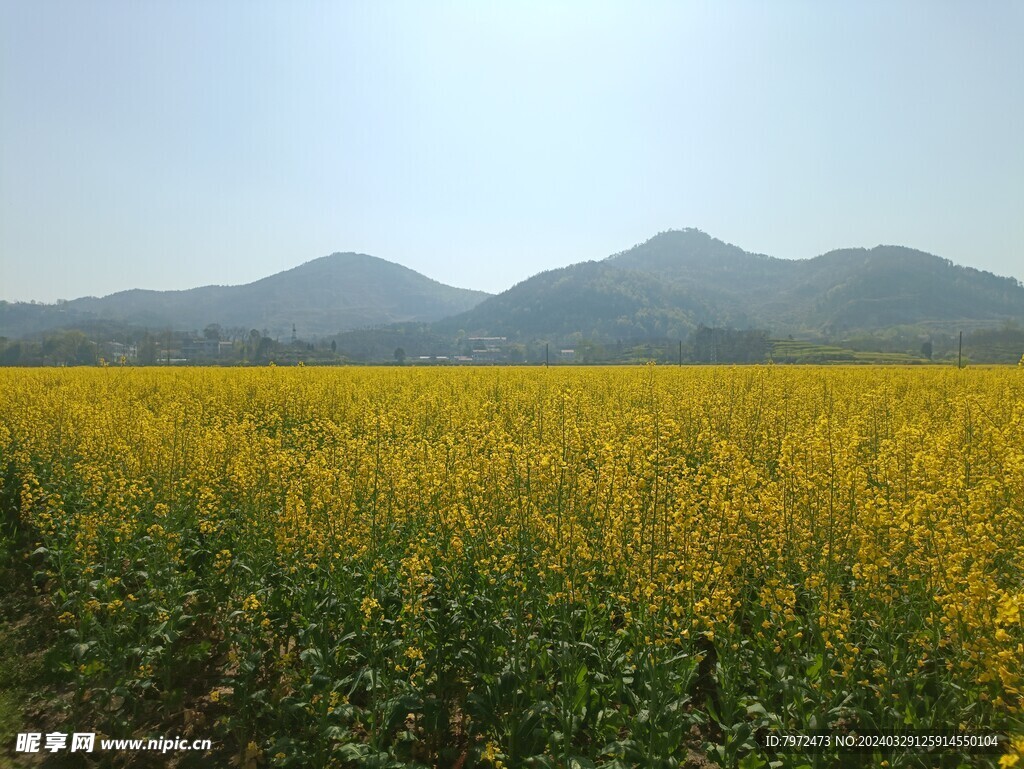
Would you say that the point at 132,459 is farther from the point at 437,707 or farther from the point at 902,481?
the point at 902,481

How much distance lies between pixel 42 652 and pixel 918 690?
7.54 metres

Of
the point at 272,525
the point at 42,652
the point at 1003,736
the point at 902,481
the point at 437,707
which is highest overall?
the point at 902,481

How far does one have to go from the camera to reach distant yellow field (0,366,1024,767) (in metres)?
3.53

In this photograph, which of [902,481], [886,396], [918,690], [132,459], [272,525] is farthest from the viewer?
[886,396]

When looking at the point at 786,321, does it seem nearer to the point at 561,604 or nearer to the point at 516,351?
the point at 516,351

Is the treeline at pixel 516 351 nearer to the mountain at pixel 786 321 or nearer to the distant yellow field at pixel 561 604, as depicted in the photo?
the distant yellow field at pixel 561 604

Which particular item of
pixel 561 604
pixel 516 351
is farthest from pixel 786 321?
pixel 561 604

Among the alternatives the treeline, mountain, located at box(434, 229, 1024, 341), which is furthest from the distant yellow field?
mountain, located at box(434, 229, 1024, 341)

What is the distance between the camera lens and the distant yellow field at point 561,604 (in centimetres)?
353

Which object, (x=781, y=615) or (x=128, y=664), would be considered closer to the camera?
(x=781, y=615)

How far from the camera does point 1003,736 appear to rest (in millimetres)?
3137

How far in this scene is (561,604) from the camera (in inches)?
150

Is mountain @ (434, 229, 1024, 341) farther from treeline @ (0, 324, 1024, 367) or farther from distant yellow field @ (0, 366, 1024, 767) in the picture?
distant yellow field @ (0, 366, 1024, 767)

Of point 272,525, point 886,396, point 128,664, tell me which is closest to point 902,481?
point 272,525
